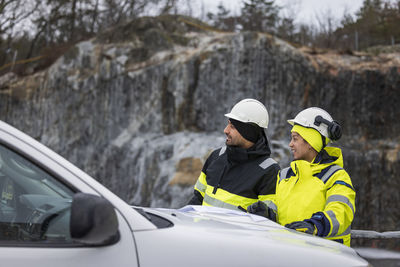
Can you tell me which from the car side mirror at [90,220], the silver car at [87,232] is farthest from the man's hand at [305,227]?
the car side mirror at [90,220]

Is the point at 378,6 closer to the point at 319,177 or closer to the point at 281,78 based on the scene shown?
the point at 281,78

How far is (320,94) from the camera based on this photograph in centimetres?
1480

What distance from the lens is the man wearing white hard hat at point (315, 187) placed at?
2.91 m

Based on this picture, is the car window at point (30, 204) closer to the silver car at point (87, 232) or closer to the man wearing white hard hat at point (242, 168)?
the silver car at point (87, 232)

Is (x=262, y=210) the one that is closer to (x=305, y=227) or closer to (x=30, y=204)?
(x=305, y=227)

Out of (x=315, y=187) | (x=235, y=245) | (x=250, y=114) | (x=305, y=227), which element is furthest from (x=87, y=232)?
(x=250, y=114)

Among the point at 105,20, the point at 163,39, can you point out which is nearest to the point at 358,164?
the point at 163,39

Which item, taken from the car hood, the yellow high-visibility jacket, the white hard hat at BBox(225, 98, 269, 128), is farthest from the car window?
the white hard hat at BBox(225, 98, 269, 128)

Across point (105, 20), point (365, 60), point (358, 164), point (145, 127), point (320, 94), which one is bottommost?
point (358, 164)

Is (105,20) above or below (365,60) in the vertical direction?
above

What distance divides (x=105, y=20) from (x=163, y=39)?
27.8 ft

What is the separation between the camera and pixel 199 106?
47.3 ft

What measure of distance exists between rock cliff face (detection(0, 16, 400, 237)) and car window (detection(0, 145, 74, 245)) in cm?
1093

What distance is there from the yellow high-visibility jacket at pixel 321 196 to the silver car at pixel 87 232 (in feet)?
2.67
